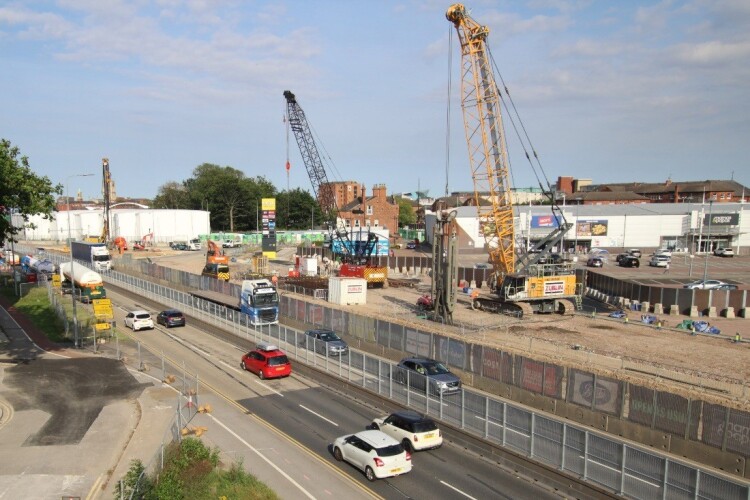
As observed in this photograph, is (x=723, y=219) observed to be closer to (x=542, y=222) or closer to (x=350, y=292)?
(x=542, y=222)

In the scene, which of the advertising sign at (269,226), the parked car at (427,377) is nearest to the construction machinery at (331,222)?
the advertising sign at (269,226)

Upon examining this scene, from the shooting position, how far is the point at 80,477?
56.7ft

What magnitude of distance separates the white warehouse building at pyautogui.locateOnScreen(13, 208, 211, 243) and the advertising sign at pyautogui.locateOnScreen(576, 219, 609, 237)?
86.6 meters

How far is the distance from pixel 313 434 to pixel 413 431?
14.1 ft

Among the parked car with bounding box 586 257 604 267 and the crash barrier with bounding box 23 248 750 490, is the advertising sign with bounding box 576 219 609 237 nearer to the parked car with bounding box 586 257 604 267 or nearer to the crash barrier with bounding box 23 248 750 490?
the parked car with bounding box 586 257 604 267

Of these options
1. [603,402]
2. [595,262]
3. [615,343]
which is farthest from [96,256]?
[603,402]

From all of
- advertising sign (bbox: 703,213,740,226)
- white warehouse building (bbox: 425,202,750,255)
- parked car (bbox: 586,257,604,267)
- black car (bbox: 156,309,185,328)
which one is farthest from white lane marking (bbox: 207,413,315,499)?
advertising sign (bbox: 703,213,740,226)

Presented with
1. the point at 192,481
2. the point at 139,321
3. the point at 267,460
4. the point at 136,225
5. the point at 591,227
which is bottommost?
the point at 267,460

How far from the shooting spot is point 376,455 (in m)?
17.1

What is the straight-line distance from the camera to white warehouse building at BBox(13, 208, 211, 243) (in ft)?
428

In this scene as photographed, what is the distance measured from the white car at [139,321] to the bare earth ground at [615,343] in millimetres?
17560

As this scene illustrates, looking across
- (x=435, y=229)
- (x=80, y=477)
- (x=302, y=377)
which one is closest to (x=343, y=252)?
(x=435, y=229)

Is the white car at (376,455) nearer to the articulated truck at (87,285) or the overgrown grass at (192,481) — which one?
the overgrown grass at (192,481)

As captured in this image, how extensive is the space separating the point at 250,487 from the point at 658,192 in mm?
155287
